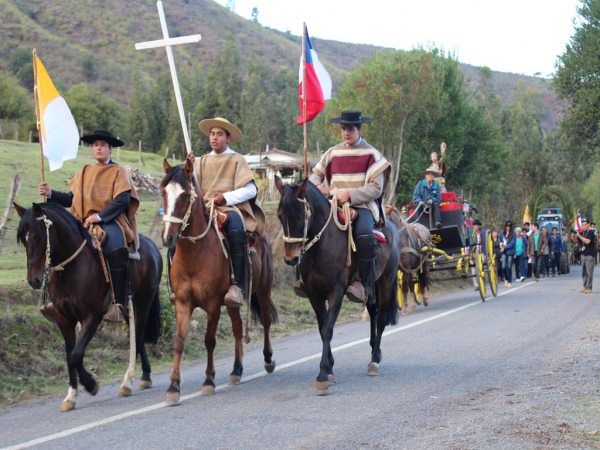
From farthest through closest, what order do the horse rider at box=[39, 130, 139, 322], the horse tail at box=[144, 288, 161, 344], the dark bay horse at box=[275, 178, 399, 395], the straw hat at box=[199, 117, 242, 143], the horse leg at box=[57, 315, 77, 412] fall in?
the horse tail at box=[144, 288, 161, 344] → the straw hat at box=[199, 117, 242, 143] → the horse rider at box=[39, 130, 139, 322] → the dark bay horse at box=[275, 178, 399, 395] → the horse leg at box=[57, 315, 77, 412]

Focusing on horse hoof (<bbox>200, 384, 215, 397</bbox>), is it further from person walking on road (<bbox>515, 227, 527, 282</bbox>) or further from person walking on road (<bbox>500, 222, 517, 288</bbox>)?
person walking on road (<bbox>515, 227, 527, 282</bbox>)

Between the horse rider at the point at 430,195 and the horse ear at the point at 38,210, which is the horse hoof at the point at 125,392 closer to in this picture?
the horse ear at the point at 38,210

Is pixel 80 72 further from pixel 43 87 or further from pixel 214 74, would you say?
pixel 43 87

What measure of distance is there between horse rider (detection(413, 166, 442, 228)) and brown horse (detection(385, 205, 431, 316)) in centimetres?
74

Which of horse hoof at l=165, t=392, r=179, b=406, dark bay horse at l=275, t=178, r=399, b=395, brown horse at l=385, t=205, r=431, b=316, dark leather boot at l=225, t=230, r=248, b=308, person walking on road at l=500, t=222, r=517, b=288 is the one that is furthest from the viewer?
person walking on road at l=500, t=222, r=517, b=288

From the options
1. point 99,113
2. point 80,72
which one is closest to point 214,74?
point 99,113

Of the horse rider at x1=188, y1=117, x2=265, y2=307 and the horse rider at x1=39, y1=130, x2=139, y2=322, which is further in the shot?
the horse rider at x1=188, y1=117, x2=265, y2=307

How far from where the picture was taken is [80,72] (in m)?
124

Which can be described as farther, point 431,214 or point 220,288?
point 431,214

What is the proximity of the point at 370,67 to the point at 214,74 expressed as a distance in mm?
64171

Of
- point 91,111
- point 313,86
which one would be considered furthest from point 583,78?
point 91,111

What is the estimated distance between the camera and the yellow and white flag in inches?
286

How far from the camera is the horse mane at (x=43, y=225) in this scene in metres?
5.73

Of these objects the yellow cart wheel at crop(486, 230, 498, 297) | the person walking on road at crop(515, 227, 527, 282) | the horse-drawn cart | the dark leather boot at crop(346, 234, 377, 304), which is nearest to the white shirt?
the dark leather boot at crop(346, 234, 377, 304)
